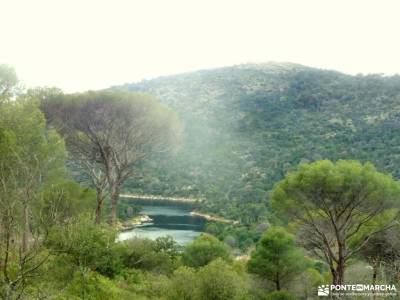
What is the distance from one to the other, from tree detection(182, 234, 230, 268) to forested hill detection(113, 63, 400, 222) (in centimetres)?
3428

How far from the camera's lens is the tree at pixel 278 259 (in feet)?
57.8

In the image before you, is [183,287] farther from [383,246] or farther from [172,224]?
[172,224]

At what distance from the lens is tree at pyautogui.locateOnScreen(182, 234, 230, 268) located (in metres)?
20.2

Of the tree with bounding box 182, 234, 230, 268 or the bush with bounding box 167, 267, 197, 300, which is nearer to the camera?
the bush with bounding box 167, 267, 197, 300

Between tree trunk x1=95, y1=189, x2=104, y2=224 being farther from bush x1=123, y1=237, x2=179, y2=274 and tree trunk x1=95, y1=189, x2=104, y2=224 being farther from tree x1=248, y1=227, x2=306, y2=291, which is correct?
tree x1=248, y1=227, x2=306, y2=291

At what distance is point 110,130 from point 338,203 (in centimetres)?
1007

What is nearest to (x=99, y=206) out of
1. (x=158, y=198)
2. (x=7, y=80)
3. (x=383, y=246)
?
(x=7, y=80)

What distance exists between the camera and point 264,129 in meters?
80.2

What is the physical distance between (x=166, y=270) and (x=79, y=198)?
6.27 meters

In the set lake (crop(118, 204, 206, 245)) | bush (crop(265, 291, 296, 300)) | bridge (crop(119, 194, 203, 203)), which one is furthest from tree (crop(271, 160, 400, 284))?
bridge (crop(119, 194, 203, 203))

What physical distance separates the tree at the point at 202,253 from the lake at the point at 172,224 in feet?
81.4

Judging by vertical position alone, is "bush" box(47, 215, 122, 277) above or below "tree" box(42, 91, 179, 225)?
below

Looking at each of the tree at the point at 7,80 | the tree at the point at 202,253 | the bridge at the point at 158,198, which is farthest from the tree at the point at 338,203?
the bridge at the point at 158,198

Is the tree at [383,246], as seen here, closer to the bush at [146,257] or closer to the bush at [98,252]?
the bush at [146,257]
